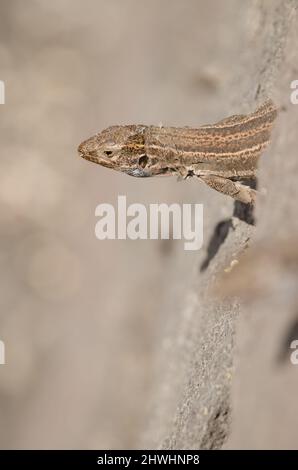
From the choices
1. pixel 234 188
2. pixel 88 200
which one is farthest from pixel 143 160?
pixel 88 200

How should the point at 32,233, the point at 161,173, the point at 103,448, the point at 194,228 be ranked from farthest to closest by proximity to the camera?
1. the point at 32,233
2. the point at 103,448
3. the point at 194,228
4. the point at 161,173

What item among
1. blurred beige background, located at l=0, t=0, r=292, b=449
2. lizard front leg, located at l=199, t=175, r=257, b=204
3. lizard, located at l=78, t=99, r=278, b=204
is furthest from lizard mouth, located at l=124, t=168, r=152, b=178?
blurred beige background, located at l=0, t=0, r=292, b=449

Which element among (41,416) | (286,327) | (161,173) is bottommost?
(41,416)

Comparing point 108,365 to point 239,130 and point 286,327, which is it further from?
point 286,327

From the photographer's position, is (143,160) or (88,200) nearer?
(143,160)

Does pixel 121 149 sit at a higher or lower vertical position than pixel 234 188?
higher

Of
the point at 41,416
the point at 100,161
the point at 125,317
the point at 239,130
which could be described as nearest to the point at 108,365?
the point at 125,317

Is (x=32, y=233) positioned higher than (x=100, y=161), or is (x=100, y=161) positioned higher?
(x=100, y=161)

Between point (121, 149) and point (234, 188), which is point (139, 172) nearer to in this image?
point (121, 149)
